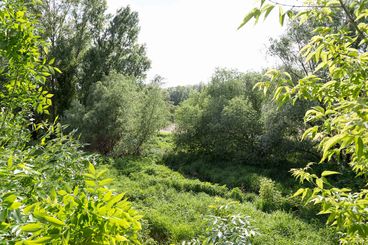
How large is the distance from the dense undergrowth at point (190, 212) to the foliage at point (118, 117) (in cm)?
509

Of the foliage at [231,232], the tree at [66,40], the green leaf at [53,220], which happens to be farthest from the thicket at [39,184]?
the tree at [66,40]

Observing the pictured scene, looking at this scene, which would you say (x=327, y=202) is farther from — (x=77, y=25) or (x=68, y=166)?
(x=77, y=25)

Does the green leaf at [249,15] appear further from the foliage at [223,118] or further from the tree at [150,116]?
the tree at [150,116]

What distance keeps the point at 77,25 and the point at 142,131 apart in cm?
1082

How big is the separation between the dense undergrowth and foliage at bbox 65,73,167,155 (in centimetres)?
509

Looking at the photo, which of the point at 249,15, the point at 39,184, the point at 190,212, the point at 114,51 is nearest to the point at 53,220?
the point at 39,184

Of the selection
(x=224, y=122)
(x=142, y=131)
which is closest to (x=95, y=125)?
(x=142, y=131)

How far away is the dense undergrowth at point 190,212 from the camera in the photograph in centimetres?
794

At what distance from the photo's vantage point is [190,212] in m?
9.45

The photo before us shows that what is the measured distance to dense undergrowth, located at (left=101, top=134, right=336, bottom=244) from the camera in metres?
7.94

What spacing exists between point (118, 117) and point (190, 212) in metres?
11.8

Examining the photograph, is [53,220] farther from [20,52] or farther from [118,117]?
[118,117]

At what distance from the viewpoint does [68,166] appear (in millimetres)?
2744

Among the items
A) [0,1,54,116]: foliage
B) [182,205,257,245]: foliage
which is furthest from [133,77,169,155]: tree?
[182,205,257,245]: foliage
